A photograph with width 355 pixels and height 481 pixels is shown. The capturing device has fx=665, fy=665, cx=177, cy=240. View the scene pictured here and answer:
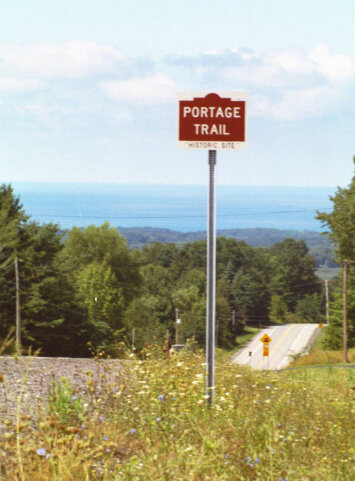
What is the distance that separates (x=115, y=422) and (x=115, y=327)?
56.7m

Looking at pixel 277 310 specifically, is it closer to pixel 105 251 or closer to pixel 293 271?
pixel 293 271

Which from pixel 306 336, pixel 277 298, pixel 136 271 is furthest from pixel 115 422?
pixel 277 298

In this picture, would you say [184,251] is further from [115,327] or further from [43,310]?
[43,310]

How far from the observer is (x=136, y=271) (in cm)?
6744

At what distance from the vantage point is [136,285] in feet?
220

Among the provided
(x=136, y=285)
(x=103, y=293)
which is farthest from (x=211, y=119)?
(x=136, y=285)

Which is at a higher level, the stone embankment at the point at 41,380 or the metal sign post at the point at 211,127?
the metal sign post at the point at 211,127

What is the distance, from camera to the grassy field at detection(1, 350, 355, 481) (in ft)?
14.5

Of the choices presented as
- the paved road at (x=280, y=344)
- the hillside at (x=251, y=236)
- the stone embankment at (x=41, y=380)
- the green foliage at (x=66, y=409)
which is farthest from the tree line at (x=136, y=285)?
the hillside at (x=251, y=236)

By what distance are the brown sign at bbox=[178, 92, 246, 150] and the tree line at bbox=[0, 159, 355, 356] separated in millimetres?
2752

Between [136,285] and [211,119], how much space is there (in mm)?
61395

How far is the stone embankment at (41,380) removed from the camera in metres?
6.51

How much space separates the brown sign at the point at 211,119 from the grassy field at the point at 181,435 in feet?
7.39

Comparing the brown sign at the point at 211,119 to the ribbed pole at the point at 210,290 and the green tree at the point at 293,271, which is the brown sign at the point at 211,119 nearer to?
the ribbed pole at the point at 210,290
